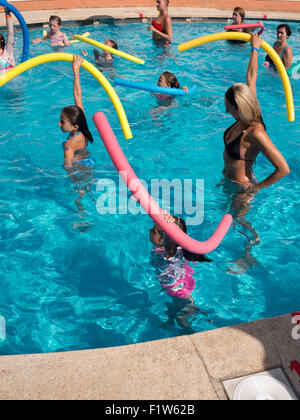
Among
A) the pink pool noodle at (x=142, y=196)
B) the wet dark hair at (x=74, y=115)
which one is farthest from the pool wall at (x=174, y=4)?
the pink pool noodle at (x=142, y=196)

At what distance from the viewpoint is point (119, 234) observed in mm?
6273

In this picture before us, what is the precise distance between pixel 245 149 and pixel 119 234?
2371mm

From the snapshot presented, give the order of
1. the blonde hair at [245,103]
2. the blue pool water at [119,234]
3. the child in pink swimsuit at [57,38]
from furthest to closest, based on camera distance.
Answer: the child in pink swimsuit at [57,38] → the blue pool water at [119,234] → the blonde hair at [245,103]

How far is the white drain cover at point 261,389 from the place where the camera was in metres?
3.19

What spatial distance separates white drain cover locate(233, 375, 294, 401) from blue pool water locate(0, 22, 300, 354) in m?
1.49

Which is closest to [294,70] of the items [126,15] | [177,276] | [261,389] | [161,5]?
[161,5]

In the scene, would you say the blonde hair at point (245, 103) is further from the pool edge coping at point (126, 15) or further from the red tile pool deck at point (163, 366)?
the pool edge coping at point (126, 15)

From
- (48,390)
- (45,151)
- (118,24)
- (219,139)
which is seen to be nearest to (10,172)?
(45,151)

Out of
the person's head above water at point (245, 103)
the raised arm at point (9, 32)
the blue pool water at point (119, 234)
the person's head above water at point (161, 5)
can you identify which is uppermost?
the person's head above water at point (161, 5)

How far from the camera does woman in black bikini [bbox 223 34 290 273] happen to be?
448 cm

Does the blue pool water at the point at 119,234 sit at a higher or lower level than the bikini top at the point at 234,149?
lower

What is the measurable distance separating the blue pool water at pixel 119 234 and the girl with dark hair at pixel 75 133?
0.58 metres

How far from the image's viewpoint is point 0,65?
9.53 m

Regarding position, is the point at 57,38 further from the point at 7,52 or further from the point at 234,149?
the point at 234,149
